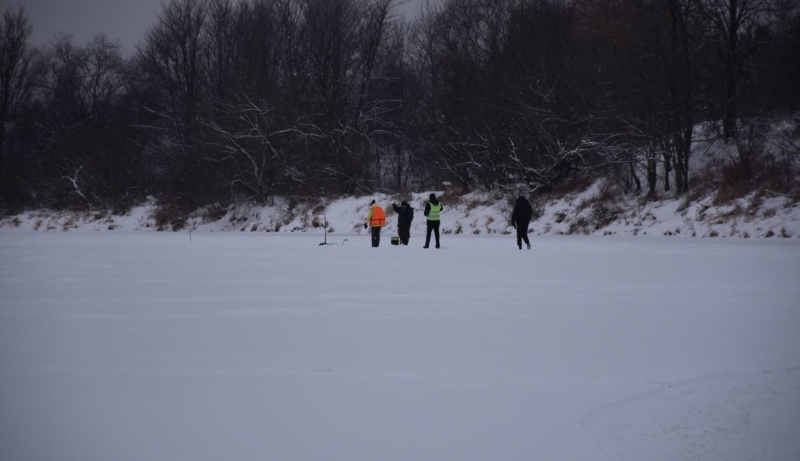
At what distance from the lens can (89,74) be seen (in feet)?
206

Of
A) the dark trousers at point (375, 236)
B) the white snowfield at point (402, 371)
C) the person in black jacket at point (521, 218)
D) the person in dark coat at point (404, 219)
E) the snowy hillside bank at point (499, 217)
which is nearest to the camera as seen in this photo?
the white snowfield at point (402, 371)

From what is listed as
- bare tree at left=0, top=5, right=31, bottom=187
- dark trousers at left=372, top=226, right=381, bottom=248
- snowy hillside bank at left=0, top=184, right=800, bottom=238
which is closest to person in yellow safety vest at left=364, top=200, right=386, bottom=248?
dark trousers at left=372, top=226, right=381, bottom=248

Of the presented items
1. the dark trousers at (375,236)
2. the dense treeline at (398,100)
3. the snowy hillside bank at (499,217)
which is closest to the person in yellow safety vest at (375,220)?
the dark trousers at (375,236)

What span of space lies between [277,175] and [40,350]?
115ft

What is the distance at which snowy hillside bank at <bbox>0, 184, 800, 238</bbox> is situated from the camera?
25.5 metres

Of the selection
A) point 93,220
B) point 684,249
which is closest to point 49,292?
point 684,249

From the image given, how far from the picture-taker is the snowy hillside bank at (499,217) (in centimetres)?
2550

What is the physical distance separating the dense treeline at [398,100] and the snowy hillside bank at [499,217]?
1023mm

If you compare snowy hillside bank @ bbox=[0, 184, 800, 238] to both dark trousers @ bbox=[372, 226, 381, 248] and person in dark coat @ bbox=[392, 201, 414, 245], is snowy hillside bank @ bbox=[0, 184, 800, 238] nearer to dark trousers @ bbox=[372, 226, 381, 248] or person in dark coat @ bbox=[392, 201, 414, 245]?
person in dark coat @ bbox=[392, 201, 414, 245]

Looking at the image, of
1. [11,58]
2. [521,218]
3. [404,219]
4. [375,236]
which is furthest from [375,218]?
[11,58]

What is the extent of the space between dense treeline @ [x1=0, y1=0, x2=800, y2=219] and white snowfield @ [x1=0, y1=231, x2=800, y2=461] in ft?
64.1

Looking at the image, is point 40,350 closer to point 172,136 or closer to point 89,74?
point 172,136

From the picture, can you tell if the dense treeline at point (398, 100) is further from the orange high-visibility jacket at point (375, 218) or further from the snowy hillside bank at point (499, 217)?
the orange high-visibility jacket at point (375, 218)

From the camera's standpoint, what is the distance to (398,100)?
4044 cm
